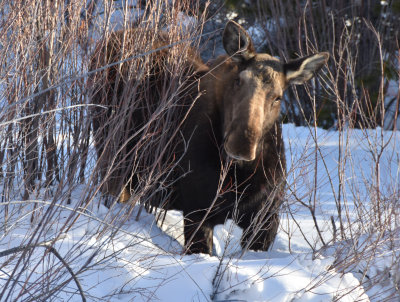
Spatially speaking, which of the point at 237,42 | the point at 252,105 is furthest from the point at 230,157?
the point at 237,42

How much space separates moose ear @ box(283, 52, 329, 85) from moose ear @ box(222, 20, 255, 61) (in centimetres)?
33

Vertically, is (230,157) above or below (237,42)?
below

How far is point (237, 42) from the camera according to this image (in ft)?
15.5

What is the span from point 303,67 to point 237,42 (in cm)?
58

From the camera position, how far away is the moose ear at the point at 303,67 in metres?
4.61

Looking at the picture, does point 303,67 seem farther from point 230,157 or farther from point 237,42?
point 230,157

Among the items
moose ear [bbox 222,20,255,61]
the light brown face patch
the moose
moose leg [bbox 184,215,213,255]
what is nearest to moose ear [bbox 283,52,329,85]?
the moose

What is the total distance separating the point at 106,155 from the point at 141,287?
1.25 m

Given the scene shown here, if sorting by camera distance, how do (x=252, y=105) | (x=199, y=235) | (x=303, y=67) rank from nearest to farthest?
(x=252, y=105) < (x=199, y=235) < (x=303, y=67)

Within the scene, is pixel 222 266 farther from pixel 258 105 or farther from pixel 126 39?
pixel 126 39

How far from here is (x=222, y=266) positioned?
3482 millimetres

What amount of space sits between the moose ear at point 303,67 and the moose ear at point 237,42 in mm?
331

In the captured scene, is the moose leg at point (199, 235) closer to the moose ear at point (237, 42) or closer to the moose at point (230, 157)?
the moose at point (230, 157)

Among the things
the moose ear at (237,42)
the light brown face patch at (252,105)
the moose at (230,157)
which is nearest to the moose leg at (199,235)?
the moose at (230,157)
